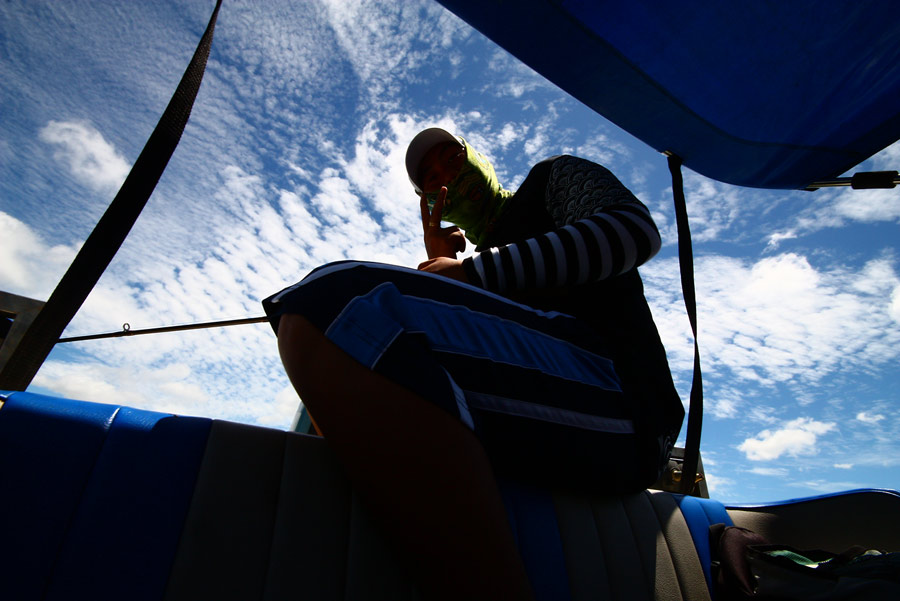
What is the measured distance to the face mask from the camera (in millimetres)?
1217

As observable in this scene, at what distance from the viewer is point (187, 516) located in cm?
47

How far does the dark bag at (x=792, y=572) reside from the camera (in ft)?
1.83

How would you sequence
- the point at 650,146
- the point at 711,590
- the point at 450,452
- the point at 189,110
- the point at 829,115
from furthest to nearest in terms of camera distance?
1. the point at 650,146
2. the point at 829,115
3. the point at 711,590
4. the point at 189,110
5. the point at 450,452

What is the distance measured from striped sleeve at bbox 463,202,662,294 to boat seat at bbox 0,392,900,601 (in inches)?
12.8

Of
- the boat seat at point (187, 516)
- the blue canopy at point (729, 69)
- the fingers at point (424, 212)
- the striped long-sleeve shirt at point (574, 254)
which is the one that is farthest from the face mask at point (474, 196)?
the boat seat at point (187, 516)

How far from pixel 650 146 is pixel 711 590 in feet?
4.52

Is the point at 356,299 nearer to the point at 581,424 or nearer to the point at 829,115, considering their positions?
the point at 581,424

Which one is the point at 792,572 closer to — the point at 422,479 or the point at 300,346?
the point at 422,479

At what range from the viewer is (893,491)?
105cm

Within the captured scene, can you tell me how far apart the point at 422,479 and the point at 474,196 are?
95 cm

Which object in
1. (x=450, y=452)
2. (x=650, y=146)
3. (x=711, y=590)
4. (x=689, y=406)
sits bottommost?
(x=711, y=590)

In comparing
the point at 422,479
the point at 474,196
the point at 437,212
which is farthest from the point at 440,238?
the point at 422,479

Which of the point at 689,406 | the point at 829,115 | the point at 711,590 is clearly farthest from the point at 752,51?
the point at 711,590

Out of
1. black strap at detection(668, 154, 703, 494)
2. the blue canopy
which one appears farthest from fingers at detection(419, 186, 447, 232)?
black strap at detection(668, 154, 703, 494)
